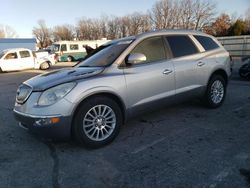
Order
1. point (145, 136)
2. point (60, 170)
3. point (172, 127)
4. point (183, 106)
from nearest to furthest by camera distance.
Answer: point (60, 170)
point (145, 136)
point (172, 127)
point (183, 106)

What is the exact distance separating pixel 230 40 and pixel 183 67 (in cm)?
2367

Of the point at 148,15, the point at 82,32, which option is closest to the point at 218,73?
the point at 148,15

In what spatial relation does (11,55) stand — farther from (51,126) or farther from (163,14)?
(163,14)

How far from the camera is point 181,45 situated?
488 cm

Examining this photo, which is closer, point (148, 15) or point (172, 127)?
point (172, 127)

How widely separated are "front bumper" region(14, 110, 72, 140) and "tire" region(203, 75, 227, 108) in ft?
10.6

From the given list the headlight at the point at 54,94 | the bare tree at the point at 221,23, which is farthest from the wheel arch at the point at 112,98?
the bare tree at the point at 221,23

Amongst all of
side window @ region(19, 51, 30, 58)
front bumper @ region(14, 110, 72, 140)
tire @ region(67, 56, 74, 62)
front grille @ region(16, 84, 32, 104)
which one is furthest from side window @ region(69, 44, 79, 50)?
front bumper @ region(14, 110, 72, 140)

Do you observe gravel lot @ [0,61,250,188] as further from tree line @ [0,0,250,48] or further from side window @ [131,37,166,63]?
tree line @ [0,0,250,48]

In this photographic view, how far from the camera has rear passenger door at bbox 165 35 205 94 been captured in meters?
4.65

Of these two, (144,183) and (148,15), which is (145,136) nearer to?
(144,183)

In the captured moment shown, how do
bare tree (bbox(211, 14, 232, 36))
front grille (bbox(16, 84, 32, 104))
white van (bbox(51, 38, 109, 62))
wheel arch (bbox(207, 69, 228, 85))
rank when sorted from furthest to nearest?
bare tree (bbox(211, 14, 232, 36)) < white van (bbox(51, 38, 109, 62)) < wheel arch (bbox(207, 69, 228, 85)) < front grille (bbox(16, 84, 32, 104))

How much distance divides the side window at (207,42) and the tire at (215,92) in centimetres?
66

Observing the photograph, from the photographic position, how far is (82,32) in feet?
235
